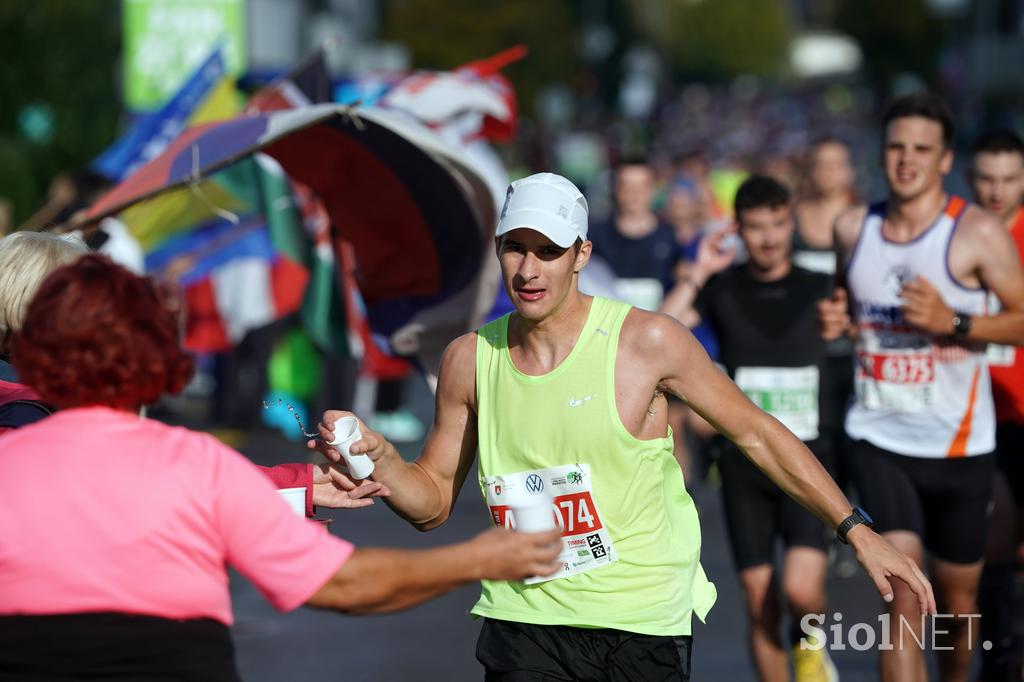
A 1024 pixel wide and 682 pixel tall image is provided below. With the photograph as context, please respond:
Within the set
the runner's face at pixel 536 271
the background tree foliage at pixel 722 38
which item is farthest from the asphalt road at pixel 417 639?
the background tree foliage at pixel 722 38

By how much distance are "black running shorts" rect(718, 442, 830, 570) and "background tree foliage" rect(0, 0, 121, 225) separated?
13888 mm

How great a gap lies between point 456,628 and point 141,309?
5.21 m

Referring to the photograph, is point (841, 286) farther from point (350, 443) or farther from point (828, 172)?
point (350, 443)

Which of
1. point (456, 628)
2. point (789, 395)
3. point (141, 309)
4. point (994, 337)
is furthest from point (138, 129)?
point (141, 309)

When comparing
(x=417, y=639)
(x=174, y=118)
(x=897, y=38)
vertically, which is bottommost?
(x=417, y=639)

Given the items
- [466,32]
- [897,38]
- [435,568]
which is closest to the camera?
[435,568]

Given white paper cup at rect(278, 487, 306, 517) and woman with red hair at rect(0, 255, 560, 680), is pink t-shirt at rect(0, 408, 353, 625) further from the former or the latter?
white paper cup at rect(278, 487, 306, 517)

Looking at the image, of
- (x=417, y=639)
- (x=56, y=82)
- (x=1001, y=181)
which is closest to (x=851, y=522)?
(x=1001, y=181)

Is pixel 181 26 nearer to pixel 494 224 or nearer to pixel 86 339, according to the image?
pixel 494 224

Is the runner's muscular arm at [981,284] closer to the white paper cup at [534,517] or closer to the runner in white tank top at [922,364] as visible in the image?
the runner in white tank top at [922,364]

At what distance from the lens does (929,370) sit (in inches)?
246

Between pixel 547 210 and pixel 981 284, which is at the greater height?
pixel 547 210

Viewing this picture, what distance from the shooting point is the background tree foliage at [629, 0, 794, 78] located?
414 ft

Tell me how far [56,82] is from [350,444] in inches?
662
